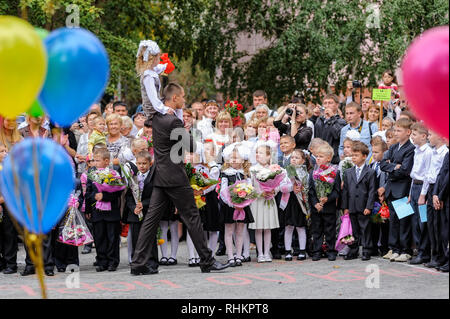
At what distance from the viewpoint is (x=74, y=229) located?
33.0 ft

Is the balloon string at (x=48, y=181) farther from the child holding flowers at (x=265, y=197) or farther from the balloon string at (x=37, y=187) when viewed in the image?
the child holding flowers at (x=265, y=197)

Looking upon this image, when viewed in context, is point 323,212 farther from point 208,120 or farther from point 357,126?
point 208,120

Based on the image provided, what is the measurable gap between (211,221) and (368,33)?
8485 mm

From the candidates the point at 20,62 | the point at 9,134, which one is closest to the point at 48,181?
the point at 20,62

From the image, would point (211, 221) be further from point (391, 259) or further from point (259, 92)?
point (259, 92)

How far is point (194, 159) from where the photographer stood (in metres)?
10.6

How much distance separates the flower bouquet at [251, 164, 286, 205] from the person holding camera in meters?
1.30

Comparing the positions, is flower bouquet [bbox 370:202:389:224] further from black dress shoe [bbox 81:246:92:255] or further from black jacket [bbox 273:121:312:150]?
black dress shoe [bbox 81:246:92:255]

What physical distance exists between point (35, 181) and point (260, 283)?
11.4ft

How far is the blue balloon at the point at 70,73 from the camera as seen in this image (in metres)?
6.18

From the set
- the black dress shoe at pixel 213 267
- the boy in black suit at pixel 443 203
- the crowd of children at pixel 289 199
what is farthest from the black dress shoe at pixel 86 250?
the boy in black suit at pixel 443 203

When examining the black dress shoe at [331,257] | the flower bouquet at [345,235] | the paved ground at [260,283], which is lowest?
the paved ground at [260,283]

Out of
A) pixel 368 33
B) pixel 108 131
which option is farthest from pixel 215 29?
pixel 108 131

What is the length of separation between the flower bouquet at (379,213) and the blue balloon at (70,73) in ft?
17.9
